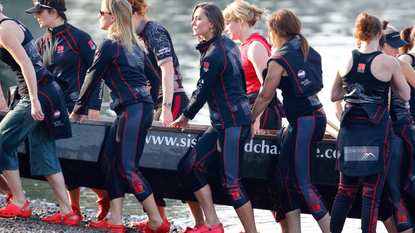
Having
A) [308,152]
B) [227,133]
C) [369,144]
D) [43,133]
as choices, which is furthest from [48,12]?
[369,144]

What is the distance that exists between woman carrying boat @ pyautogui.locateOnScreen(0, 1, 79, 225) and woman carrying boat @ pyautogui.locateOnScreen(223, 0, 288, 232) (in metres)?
1.65

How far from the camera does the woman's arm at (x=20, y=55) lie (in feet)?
14.5

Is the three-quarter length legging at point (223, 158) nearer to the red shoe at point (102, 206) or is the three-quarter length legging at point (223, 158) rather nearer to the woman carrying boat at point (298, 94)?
the woman carrying boat at point (298, 94)

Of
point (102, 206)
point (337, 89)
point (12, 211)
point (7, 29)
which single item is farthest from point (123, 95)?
point (337, 89)

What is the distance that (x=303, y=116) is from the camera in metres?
4.45

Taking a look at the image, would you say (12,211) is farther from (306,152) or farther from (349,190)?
(349,190)

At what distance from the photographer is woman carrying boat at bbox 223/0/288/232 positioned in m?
4.97

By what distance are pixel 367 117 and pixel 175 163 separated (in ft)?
5.66

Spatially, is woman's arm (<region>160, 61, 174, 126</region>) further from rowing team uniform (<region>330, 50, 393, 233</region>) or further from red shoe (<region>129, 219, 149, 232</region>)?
rowing team uniform (<region>330, 50, 393, 233</region>)

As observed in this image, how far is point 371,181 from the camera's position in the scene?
4.27 metres

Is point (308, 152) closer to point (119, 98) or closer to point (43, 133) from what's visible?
point (119, 98)

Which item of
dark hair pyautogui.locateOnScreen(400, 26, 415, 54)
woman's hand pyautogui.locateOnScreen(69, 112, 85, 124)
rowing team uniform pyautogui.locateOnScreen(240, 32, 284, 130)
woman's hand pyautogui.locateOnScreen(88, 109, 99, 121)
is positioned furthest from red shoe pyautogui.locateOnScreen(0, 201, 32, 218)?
dark hair pyautogui.locateOnScreen(400, 26, 415, 54)

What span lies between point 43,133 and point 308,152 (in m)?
2.21

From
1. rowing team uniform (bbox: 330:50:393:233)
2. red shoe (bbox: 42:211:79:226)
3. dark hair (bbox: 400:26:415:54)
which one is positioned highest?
dark hair (bbox: 400:26:415:54)
